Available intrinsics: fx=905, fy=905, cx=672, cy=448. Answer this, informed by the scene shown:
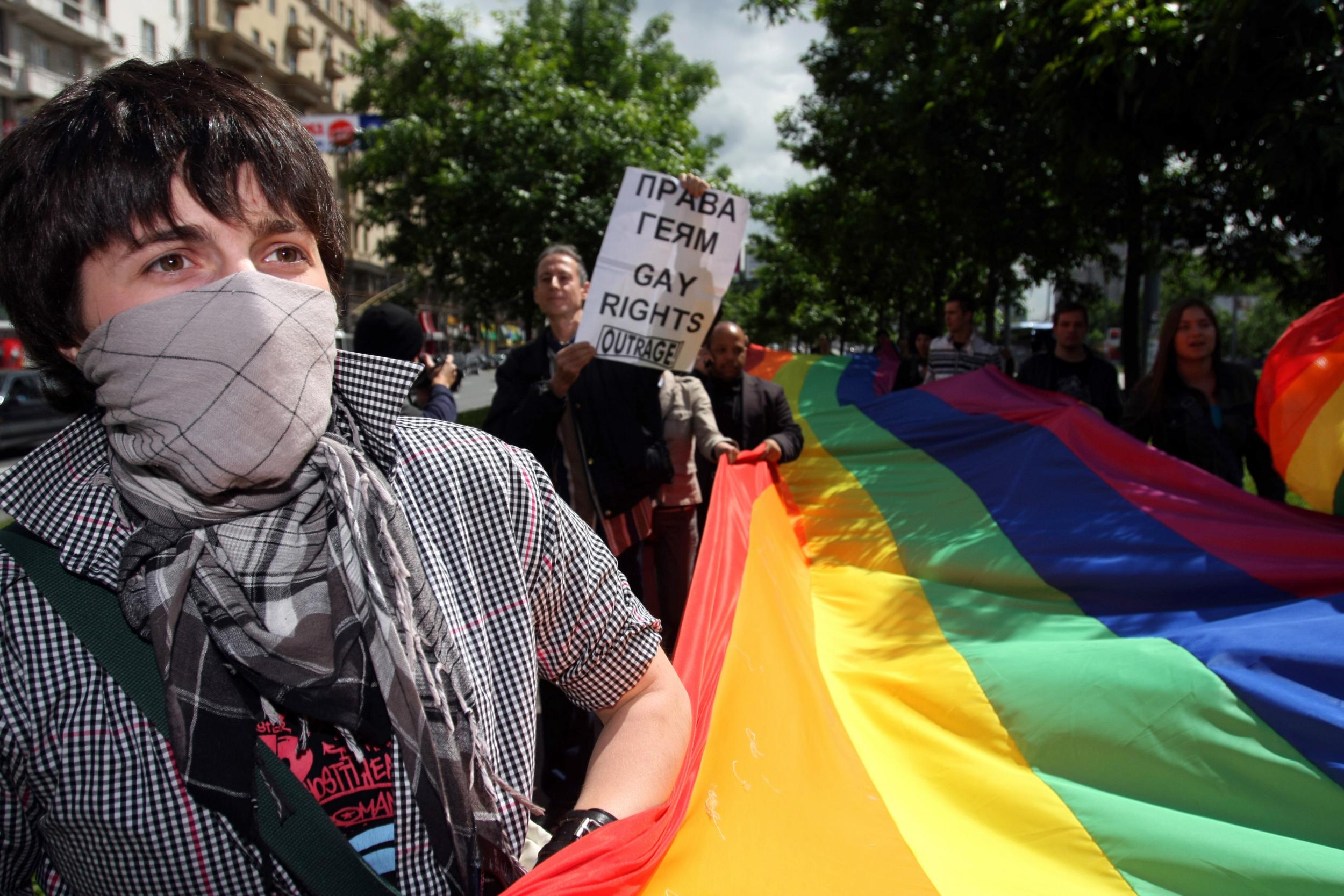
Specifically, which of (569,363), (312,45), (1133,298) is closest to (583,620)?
(569,363)

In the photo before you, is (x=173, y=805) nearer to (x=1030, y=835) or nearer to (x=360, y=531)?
(x=360, y=531)

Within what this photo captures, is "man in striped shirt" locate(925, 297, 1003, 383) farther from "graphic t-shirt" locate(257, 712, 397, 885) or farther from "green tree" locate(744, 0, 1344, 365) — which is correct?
"graphic t-shirt" locate(257, 712, 397, 885)

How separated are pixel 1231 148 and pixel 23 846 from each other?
739 centimetres

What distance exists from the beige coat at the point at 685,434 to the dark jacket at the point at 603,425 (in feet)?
2.08

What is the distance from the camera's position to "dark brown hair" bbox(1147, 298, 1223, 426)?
4.69 metres

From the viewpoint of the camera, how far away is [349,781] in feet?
3.32

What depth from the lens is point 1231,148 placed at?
6230mm


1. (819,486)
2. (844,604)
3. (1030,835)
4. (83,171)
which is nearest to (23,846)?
(83,171)

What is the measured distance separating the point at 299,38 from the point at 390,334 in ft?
189

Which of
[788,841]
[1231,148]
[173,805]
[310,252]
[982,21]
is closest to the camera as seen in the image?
[173,805]

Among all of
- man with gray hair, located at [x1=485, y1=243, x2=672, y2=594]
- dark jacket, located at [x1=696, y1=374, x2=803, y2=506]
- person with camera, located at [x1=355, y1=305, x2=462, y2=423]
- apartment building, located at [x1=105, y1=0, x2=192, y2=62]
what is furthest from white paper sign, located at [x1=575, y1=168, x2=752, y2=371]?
apartment building, located at [x1=105, y1=0, x2=192, y2=62]

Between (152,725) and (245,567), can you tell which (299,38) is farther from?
(152,725)

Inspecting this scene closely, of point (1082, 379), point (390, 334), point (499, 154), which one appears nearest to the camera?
point (390, 334)

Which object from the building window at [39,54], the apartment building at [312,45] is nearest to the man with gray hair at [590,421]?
the apartment building at [312,45]
